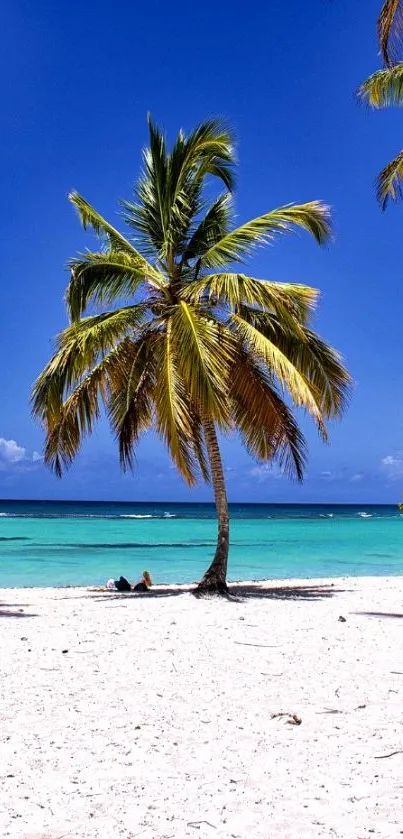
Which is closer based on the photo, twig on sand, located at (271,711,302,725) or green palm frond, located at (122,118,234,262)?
twig on sand, located at (271,711,302,725)

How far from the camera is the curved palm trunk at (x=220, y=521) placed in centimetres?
1202

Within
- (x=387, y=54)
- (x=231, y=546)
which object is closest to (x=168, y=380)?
(x=387, y=54)

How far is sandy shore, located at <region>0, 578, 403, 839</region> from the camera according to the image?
3477 mm

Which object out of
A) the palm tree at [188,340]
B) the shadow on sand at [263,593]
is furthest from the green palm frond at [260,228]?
the shadow on sand at [263,593]

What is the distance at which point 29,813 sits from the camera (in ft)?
11.5

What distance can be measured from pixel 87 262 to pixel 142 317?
1280 millimetres

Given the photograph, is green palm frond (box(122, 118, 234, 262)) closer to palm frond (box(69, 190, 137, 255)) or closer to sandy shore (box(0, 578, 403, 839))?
palm frond (box(69, 190, 137, 255))

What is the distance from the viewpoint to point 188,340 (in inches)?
436

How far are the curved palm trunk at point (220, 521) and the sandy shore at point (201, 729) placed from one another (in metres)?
2.96

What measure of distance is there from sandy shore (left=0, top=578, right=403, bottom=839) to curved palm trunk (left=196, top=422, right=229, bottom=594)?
9.71 ft

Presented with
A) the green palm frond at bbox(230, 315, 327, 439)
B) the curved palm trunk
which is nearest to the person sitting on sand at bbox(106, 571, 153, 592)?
the curved palm trunk

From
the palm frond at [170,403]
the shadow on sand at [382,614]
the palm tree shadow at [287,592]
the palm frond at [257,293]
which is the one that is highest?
the palm frond at [257,293]

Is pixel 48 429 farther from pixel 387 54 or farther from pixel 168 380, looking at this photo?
pixel 387 54

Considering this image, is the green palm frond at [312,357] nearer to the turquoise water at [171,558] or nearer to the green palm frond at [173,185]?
the green palm frond at [173,185]
